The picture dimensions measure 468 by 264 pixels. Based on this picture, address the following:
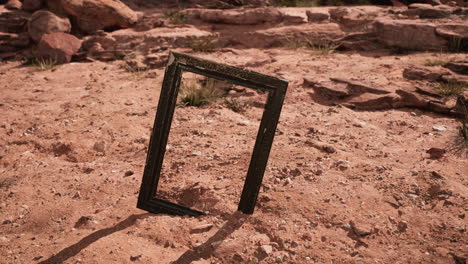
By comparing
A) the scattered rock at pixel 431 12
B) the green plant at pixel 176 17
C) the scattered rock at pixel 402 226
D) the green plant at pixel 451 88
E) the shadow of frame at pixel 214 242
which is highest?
the scattered rock at pixel 431 12

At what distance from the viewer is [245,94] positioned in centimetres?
409

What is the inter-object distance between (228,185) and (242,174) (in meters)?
0.16

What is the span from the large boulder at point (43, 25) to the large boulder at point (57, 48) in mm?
347

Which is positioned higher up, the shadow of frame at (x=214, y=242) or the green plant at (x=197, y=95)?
the green plant at (x=197, y=95)

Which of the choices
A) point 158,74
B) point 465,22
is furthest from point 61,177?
point 465,22

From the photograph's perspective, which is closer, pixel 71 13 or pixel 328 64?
pixel 328 64

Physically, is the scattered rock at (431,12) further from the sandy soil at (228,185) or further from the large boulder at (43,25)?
the large boulder at (43,25)

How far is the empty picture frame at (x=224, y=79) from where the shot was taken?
1878 mm

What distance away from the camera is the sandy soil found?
196 cm

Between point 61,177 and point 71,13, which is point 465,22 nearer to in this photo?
point 61,177

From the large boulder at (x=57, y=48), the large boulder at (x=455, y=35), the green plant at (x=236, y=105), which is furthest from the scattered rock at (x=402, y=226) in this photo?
the large boulder at (x=57, y=48)

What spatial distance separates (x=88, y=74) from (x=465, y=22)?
197 inches

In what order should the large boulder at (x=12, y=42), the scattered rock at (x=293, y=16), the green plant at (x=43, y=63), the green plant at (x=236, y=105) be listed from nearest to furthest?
the green plant at (x=236, y=105) < the green plant at (x=43, y=63) < the large boulder at (x=12, y=42) < the scattered rock at (x=293, y=16)

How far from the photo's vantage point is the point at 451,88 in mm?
3830
